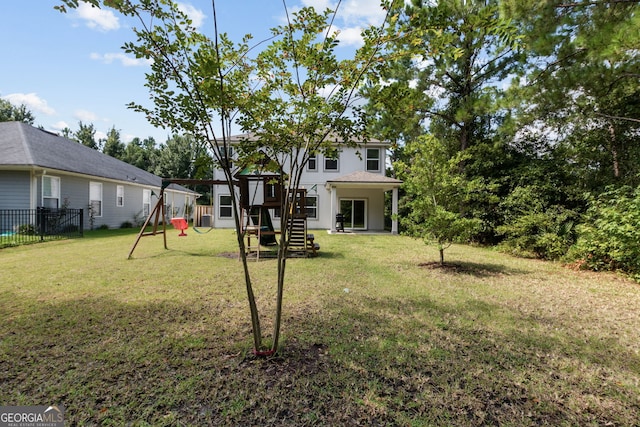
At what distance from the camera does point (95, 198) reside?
54.1 feet

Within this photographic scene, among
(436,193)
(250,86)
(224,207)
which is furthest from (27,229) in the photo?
(436,193)

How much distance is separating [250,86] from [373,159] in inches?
646

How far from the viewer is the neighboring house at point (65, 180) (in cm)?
1270

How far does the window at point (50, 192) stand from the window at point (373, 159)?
1557 centimetres

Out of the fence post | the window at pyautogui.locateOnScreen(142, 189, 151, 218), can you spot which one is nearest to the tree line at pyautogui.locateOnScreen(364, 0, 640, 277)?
the fence post

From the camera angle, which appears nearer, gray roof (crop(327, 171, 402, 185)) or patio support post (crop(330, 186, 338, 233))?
gray roof (crop(327, 171, 402, 185))

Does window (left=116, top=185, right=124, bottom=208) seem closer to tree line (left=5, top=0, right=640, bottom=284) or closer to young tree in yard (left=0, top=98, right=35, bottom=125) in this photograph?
tree line (left=5, top=0, right=640, bottom=284)

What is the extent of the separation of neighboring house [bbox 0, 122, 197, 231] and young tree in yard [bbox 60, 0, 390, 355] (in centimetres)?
993

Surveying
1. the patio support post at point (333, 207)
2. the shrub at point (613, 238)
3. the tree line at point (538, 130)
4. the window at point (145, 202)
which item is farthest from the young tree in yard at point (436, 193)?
the window at point (145, 202)

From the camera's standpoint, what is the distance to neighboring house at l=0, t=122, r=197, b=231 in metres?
12.7

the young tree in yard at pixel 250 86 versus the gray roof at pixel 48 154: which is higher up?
the gray roof at pixel 48 154

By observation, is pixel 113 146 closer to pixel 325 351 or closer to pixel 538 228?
pixel 538 228

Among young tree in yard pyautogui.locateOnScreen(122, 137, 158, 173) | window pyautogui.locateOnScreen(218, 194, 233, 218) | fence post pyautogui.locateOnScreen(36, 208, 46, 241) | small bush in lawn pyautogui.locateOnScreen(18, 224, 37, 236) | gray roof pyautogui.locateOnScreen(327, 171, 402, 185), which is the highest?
young tree in yard pyautogui.locateOnScreen(122, 137, 158, 173)

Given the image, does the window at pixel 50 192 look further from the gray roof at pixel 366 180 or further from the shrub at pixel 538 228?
the shrub at pixel 538 228
